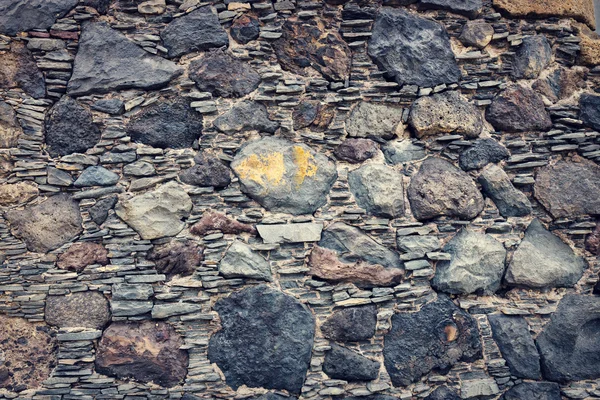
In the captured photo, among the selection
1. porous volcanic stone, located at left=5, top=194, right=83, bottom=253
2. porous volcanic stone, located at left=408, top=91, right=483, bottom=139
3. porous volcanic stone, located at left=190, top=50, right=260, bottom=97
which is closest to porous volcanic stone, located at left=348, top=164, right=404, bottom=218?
porous volcanic stone, located at left=408, top=91, right=483, bottom=139

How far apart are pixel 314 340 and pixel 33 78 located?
1.99 metres

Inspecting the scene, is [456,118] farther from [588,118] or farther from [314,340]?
[314,340]

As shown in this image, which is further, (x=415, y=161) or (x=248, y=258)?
(x=415, y=161)

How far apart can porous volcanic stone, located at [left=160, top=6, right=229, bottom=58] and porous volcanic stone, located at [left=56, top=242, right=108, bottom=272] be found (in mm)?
1093

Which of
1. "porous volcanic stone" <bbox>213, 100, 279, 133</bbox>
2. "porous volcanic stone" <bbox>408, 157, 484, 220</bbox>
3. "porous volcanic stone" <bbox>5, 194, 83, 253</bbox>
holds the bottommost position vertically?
"porous volcanic stone" <bbox>5, 194, 83, 253</bbox>

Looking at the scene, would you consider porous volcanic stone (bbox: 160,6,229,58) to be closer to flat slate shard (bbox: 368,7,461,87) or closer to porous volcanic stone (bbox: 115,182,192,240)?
porous volcanic stone (bbox: 115,182,192,240)

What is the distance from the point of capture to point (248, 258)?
8.66 ft

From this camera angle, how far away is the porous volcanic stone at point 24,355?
8.39 feet

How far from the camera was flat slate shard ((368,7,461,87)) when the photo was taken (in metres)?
2.85

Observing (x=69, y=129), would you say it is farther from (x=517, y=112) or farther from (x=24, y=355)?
(x=517, y=112)

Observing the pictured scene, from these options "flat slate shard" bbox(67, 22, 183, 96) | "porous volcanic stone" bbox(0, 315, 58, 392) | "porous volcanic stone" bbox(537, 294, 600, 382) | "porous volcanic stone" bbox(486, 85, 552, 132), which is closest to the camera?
"porous volcanic stone" bbox(0, 315, 58, 392)

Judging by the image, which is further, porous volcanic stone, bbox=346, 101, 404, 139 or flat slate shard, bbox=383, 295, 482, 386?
porous volcanic stone, bbox=346, 101, 404, 139

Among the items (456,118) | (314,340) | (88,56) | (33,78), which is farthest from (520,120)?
(33,78)

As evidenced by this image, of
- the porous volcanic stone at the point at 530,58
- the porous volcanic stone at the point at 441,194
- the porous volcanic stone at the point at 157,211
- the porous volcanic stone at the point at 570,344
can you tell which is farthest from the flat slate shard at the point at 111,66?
the porous volcanic stone at the point at 570,344
